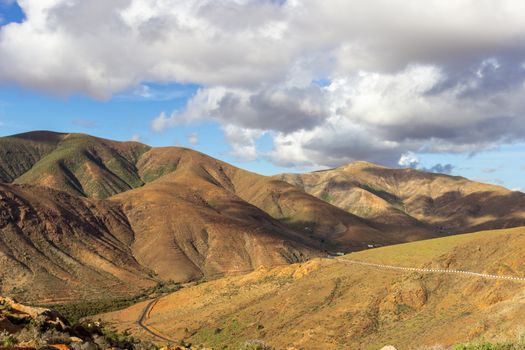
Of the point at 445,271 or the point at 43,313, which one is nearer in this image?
the point at 43,313

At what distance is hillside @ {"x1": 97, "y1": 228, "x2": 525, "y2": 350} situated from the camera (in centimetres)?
4416

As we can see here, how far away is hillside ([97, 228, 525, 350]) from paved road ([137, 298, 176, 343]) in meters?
0.75

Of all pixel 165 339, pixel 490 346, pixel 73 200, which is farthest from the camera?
pixel 73 200

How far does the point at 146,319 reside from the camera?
2987 inches

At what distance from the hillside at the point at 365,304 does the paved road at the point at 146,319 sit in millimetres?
Result: 751

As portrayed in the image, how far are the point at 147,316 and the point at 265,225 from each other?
322ft

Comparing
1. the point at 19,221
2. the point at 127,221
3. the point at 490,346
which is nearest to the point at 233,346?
the point at 490,346

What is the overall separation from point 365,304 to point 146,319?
3675cm

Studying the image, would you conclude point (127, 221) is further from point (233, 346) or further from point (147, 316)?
point (233, 346)

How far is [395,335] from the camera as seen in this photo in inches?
1801

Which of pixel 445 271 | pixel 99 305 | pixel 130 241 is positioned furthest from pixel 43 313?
pixel 130 241

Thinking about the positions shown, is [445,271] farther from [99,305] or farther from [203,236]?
[203,236]

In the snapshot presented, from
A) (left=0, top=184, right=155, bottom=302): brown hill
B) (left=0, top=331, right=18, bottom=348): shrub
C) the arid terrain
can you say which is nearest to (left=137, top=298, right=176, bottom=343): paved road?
the arid terrain

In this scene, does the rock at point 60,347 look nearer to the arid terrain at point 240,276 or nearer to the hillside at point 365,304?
the arid terrain at point 240,276
